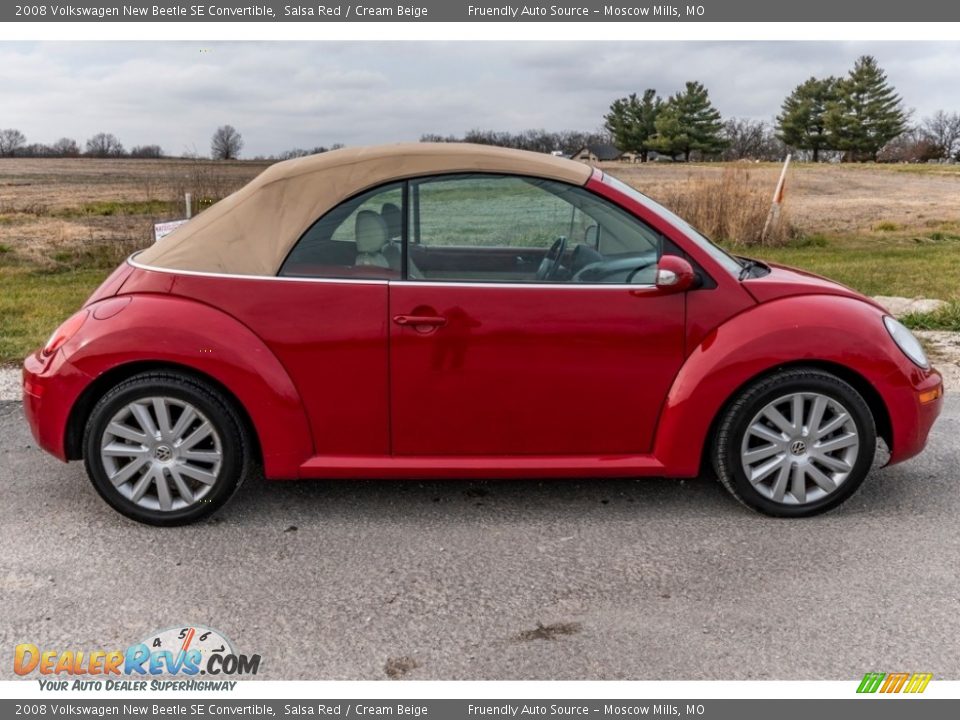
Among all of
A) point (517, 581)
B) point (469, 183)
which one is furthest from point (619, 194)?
point (517, 581)

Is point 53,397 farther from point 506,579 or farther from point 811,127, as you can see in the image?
point 811,127

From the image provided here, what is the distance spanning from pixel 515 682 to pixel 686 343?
1.73 metres

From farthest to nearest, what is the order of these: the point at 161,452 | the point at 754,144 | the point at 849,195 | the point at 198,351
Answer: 1. the point at 754,144
2. the point at 849,195
3. the point at 161,452
4. the point at 198,351

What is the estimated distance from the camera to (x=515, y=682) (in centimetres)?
275

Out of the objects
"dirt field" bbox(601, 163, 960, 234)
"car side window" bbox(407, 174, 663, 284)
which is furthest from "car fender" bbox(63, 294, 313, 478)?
"dirt field" bbox(601, 163, 960, 234)

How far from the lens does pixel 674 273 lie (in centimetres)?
373

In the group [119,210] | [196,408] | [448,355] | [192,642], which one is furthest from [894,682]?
[119,210]

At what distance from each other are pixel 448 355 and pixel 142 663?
165 cm

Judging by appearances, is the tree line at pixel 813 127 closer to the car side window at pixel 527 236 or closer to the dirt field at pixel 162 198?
the dirt field at pixel 162 198

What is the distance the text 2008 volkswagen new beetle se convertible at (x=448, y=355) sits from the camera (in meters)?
3.73

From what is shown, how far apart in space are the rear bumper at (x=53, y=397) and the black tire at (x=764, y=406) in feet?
9.16

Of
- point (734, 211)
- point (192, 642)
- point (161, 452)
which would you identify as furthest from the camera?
point (734, 211)

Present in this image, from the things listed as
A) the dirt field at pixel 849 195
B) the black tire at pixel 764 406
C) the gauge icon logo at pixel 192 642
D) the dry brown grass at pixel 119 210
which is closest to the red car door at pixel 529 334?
the black tire at pixel 764 406

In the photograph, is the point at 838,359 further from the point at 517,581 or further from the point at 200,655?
the point at 200,655
